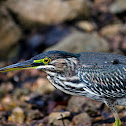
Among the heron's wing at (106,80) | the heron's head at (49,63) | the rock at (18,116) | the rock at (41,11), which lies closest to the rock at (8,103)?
the rock at (18,116)

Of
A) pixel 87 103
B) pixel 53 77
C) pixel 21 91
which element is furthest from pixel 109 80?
pixel 21 91

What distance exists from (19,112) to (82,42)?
358 cm

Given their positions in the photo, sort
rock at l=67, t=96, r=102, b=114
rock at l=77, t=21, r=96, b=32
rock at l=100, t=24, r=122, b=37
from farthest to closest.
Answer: rock at l=77, t=21, r=96, b=32 → rock at l=100, t=24, r=122, b=37 → rock at l=67, t=96, r=102, b=114

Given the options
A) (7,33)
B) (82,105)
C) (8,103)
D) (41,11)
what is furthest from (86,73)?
(41,11)

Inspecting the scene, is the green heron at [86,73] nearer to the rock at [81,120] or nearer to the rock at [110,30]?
the rock at [81,120]

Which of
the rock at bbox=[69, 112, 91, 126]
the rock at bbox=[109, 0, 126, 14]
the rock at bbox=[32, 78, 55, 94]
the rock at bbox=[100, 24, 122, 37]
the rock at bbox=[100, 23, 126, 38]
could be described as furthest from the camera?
the rock at bbox=[109, 0, 126, 14]

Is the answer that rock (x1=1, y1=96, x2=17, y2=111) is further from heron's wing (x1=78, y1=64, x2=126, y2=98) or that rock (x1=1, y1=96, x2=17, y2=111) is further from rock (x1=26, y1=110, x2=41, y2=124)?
heron's wing (x1=78, y1=64, x2=126, y2=98)

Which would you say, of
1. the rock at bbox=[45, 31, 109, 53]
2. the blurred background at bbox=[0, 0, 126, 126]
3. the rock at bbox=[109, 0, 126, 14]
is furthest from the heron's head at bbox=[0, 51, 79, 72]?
the rock at bbox=[109, 0, 126, 14]

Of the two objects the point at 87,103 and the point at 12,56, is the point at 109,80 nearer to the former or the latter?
the point at 87,103

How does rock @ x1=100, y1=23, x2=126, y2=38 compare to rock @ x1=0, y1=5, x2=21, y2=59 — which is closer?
rock @ x1=0, y1=5, x2=21, y2=59

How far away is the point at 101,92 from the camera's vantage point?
4586mm

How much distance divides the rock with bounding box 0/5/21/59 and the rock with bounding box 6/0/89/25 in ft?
2.27

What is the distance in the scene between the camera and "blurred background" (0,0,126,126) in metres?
6.16

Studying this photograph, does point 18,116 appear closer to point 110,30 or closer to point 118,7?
point 110,30
